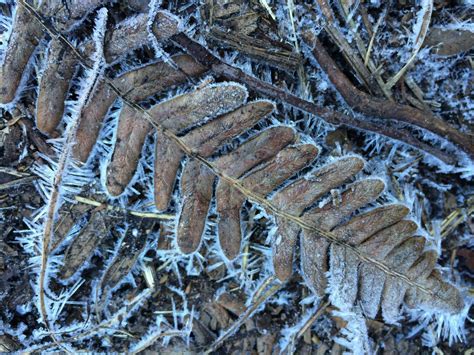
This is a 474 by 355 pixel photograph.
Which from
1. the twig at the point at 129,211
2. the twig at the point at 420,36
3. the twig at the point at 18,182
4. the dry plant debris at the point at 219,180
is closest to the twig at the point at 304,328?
the dry plant debris at the point at 219,180

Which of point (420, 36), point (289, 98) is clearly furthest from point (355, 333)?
point (420, 36)

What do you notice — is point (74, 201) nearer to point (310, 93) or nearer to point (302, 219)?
point (302, 219)

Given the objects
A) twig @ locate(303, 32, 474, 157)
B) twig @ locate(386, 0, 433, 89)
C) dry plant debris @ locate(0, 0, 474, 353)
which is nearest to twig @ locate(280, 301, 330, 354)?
dry plant debris @ locate(0, 0, 474, 353)

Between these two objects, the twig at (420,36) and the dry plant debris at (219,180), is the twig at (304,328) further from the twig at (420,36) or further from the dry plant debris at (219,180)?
the twig at (420,36)

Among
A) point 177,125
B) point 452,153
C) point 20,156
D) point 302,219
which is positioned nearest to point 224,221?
point 302,219

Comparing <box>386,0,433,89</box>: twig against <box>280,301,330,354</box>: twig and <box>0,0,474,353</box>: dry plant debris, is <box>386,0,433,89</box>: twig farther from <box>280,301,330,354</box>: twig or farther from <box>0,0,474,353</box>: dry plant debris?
<box>280,301,330,354</box>: twig
